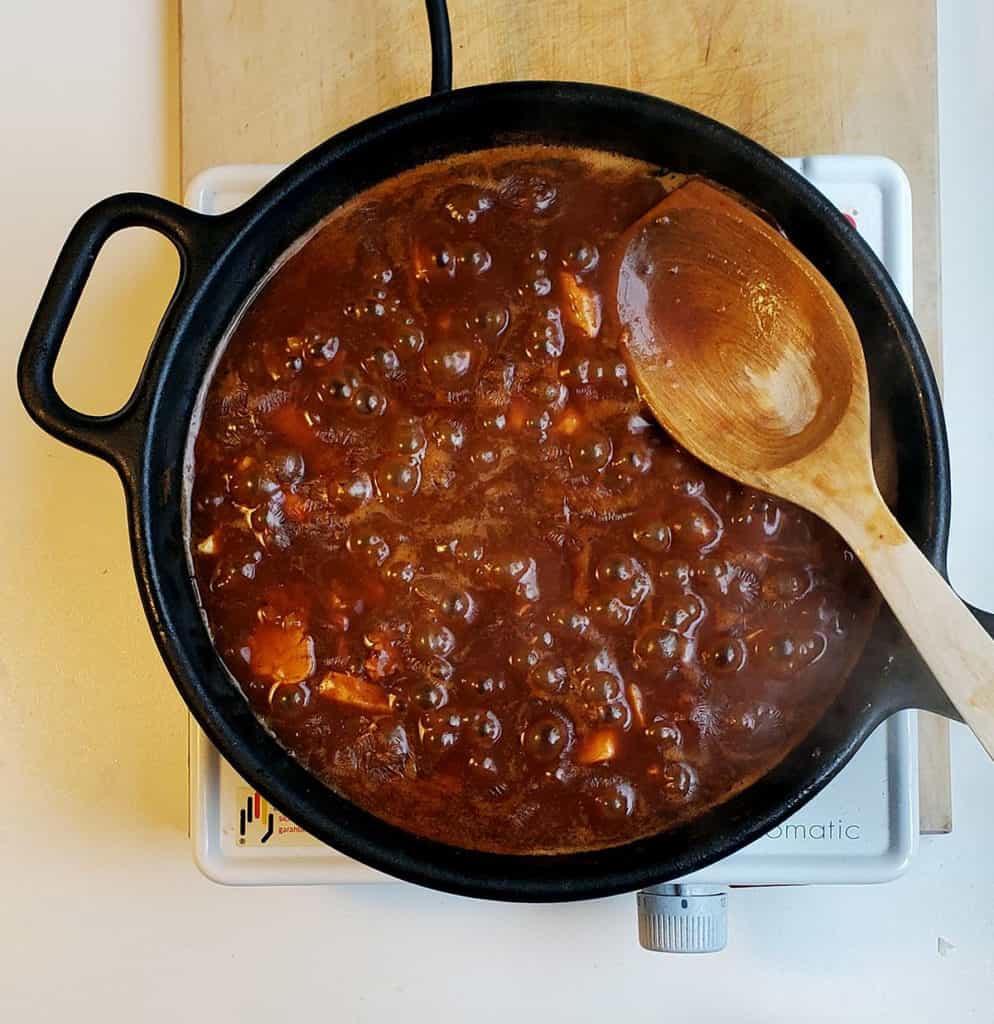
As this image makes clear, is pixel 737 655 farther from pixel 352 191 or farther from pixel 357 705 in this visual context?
pixel 352 191

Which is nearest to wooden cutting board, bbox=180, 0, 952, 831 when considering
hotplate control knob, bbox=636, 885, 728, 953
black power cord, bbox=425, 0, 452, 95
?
black power cord, bbox=425, 0, 452, 95

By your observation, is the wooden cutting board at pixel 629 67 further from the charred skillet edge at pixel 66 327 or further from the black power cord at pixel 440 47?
the charred skillet edge at pixel 66 327

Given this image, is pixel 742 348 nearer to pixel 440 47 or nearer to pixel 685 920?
pixel 440 47

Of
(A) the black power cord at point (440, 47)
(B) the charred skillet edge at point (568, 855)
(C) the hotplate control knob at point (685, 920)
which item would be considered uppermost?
(A) the black power cord at point (440, 47)

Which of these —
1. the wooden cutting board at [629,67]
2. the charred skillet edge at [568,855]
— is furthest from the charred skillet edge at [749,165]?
the wooden cutting board at [629,67]

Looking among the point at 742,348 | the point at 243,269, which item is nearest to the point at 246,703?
the point at 243,269

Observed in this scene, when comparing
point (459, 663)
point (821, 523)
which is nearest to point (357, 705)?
point (459, 663)
